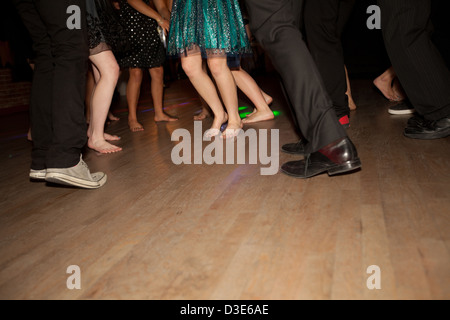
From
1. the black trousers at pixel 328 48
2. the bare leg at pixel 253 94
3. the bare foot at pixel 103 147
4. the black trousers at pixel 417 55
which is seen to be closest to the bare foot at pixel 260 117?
the bare leg at pixel 253 94

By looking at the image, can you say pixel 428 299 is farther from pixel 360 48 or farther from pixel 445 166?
pixel 360 48

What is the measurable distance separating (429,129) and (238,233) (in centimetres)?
112

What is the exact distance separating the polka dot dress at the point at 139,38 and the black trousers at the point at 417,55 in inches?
64.0

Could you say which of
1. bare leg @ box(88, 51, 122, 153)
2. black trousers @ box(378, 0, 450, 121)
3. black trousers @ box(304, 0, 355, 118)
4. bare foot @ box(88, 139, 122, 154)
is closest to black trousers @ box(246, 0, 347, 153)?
black trousers @ box(378, 0, 450, 121)

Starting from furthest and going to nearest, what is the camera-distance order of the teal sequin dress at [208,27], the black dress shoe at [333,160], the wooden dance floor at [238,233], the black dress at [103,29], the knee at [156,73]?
the knee at [156,73] → the teal sequin dress at [208,27] → the black dress at [103,29] → the black dress shoe at [333,160] → the wooden dance floor at [238,233]

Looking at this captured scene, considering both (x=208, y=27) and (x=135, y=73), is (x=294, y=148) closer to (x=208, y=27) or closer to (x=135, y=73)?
(x=208, y=27)

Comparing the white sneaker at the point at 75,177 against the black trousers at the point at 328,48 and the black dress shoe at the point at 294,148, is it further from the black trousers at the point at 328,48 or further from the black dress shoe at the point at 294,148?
the black trousers at the point at 328,48

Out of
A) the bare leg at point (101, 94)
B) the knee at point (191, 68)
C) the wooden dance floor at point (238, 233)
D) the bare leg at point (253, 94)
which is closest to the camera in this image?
the wooden dance floor at point (238, 233)

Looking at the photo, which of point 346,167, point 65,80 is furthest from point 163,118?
point 346,167

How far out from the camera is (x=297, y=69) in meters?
1.21

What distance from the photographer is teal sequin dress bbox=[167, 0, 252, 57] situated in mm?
2010

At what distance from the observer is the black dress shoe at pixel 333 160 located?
119cm

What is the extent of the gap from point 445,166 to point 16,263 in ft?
4.29
